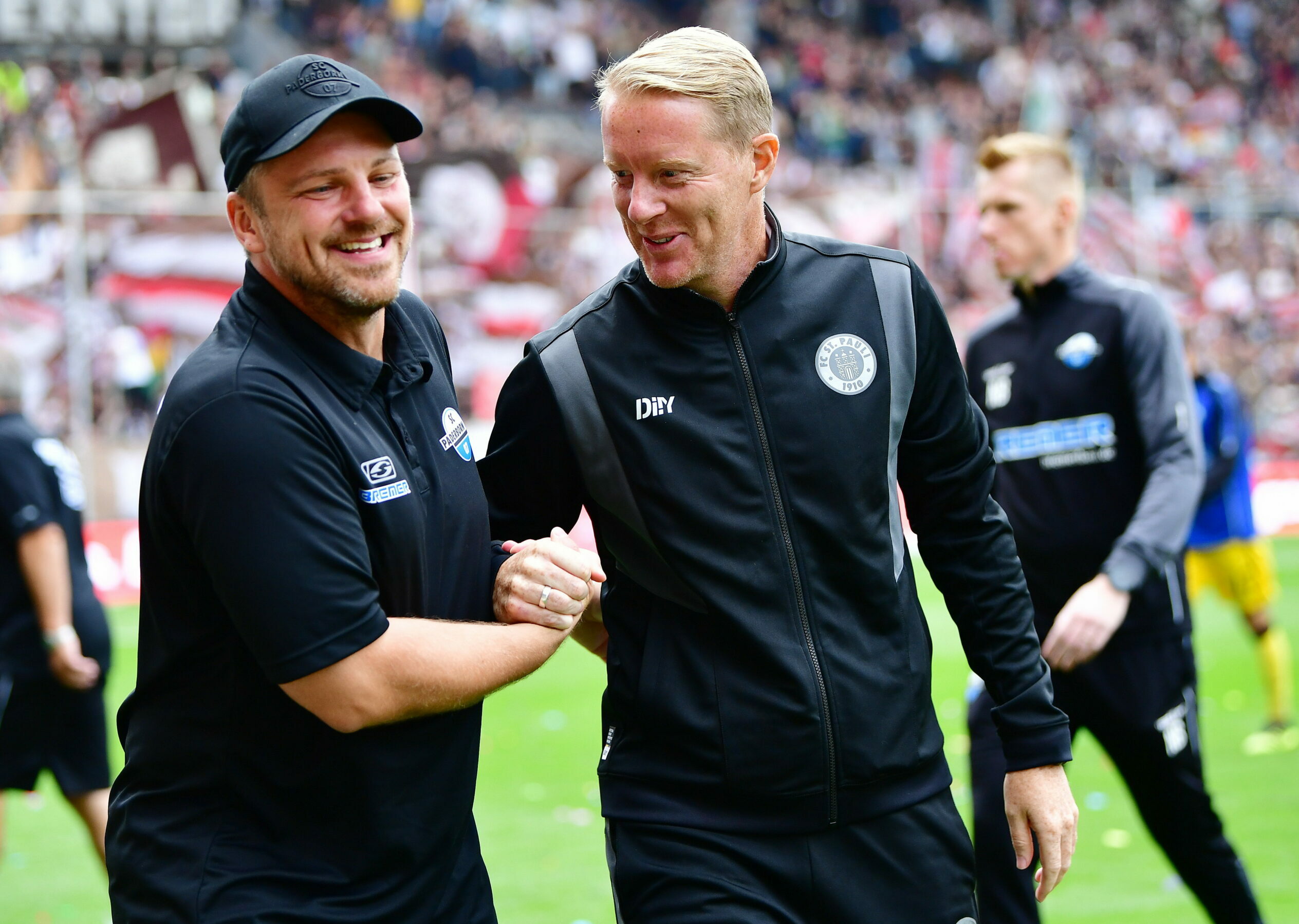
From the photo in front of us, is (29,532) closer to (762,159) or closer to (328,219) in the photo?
(328,219)

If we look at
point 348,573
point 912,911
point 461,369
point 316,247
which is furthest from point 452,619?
point 461,369

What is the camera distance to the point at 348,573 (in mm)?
2449

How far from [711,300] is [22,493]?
13.5 feet

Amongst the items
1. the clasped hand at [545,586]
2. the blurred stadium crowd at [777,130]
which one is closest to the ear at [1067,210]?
the clasped hand at [545,586]

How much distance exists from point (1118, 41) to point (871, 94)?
6946 millimetres

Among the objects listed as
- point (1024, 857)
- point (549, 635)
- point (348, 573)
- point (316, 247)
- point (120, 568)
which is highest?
point (316, 247)

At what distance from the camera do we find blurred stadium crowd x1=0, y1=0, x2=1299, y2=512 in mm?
17625

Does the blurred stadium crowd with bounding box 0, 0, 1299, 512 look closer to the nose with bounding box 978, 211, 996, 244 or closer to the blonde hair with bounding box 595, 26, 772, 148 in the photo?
the nose with bounding box 978, 211, 996, 244

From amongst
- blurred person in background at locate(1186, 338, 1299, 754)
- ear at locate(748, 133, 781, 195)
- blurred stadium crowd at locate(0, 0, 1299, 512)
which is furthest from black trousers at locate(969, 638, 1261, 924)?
blurred stadium crowd at locate(0, 0, 1299, 512)

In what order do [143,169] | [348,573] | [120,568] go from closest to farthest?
[348,573]
[120,568]
[143,169]

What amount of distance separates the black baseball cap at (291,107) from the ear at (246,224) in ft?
0.10

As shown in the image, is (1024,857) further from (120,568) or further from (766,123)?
(120,568)

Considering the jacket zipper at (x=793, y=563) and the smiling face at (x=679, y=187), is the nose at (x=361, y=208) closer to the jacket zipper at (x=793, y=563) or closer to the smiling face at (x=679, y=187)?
the smiling face at (x=679, y=187)

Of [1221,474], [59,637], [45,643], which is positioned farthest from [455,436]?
[1221,474]
